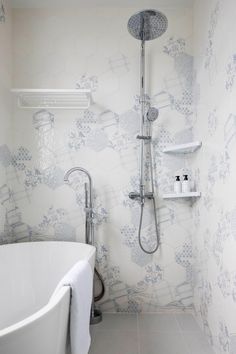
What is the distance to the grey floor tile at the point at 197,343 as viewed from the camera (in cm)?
166

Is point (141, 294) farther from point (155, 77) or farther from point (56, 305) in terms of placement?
point (155, 77)

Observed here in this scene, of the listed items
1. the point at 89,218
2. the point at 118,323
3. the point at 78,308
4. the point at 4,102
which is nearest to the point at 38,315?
the point at 78,308

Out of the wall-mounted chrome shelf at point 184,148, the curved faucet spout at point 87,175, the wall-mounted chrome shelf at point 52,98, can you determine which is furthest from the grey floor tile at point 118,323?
the wall-mounted chrome shelf at point 52,98

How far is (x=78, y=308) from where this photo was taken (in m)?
1.12

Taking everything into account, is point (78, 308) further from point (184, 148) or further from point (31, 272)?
point (184, 148)

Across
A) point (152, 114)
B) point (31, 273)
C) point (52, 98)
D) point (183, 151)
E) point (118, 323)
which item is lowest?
point (118, 323)

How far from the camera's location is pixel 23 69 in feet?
7.16

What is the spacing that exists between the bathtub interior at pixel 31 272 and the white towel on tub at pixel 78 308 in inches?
16.4

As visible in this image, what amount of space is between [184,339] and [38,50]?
7.94 ft

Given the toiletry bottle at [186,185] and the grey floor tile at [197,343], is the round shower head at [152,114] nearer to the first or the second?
the toiletry bottle at [186,185]

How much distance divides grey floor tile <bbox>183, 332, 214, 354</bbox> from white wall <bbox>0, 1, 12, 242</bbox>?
1.50 meters

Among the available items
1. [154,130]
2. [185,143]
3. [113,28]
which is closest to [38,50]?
[113,28]

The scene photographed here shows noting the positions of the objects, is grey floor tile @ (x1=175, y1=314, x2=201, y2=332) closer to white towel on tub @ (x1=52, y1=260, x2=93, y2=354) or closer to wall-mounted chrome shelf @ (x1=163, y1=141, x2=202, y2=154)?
white towel on tub @ (x1=52, y1=260, x2=93, y2=354)

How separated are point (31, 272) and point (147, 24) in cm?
185
